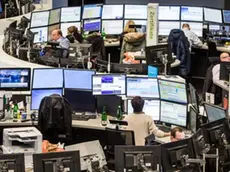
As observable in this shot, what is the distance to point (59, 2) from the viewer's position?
18594 mm

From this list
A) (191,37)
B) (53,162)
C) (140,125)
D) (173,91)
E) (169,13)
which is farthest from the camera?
(169,13)

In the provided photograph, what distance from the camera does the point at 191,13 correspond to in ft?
47.5

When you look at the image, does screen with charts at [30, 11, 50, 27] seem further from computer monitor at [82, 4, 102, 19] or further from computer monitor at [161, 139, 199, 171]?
computer monitor at [161, 139, 199, 171]

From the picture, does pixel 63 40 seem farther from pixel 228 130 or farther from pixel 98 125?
pixel 228 130

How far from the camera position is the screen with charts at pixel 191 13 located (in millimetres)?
14438

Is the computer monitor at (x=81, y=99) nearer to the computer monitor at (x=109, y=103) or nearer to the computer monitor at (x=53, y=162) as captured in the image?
the computer monitor at (x=109, y=103)

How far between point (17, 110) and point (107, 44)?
5.09 m

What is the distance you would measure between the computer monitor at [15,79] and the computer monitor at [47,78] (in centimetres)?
12

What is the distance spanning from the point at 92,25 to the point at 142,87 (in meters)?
5.94

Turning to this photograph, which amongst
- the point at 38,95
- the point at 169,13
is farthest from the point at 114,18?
the point at 38,95

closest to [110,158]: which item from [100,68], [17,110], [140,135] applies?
[140,135]

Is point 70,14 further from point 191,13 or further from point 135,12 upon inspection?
point 191,13

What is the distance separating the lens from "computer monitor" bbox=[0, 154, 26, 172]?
20.3 ft

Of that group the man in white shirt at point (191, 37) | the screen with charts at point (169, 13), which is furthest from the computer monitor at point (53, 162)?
the screen with charts at point (169, 13)
